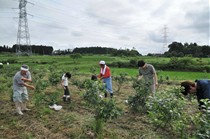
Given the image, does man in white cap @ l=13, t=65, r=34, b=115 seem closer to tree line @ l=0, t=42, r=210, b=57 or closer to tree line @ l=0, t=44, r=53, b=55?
tree line @ l=0, t=42, r=210, b=57

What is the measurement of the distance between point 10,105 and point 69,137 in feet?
14.5

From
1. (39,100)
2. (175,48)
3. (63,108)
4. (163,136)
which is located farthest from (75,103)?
(175,48)

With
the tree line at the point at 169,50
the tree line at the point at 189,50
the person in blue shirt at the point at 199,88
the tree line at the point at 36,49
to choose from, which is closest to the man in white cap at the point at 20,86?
the person in blue shirt at the point at 199,88

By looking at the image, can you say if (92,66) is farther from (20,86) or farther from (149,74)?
(20,86)

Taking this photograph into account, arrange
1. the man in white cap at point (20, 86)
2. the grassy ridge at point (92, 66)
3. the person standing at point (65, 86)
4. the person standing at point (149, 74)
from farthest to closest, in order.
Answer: the grassy ridge at point (92, 66) < the person standing at point (65, 86) < the person standing at point (149, 74) < the man in white cap at point (20, 86)

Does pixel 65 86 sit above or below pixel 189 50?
below

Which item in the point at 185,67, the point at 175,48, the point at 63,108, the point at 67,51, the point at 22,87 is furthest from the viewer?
the point at 67,51

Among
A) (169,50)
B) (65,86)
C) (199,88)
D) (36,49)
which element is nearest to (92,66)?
(65,86)

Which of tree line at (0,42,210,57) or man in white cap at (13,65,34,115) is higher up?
tree line at (0,42,210,57)

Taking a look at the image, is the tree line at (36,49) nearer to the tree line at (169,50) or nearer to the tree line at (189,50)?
the tree line at (169,50)

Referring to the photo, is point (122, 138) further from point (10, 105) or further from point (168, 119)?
point (10, 105)

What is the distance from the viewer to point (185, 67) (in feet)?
99.3

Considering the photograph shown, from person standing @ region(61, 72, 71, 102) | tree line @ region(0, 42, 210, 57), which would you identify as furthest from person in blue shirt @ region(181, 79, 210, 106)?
tree line @ region(0, 42, 210, 57)

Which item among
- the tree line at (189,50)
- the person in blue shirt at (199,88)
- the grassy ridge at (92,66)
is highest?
the tree line at (189,50)
